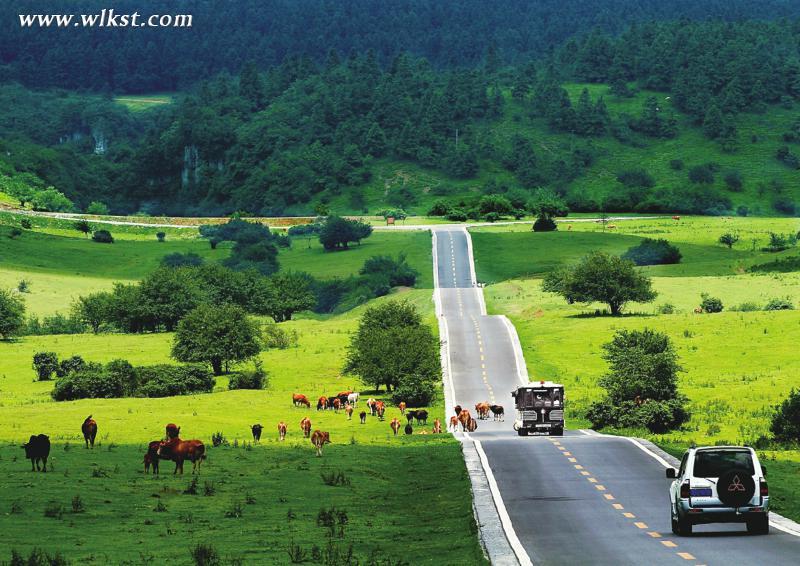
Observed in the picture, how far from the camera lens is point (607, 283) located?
11544 cm

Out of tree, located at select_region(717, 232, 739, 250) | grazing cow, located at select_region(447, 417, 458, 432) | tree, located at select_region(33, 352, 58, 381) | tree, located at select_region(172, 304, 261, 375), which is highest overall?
tree, located at select_region(717, 232, 739, 250)

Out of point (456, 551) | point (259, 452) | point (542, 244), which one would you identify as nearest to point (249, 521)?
point (456, 551)

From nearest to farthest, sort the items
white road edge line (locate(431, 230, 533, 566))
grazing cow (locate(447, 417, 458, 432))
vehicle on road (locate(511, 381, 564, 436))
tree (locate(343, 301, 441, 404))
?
white road edge line (locate(431, 230, 533, 566)) → vehicle on road (locate(511, 381, 564, 436)) → grazing cow (locate(447, 417, 458, 432)) → tree (locate(343, 301, 441, 404))

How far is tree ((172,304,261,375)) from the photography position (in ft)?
310

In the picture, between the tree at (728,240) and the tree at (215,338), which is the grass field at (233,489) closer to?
the tree at (215,338)

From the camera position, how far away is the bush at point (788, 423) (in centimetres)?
5678

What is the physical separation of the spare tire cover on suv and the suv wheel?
87cm

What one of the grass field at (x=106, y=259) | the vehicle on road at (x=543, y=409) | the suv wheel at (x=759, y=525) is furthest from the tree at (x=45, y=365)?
the suv wheel at (x=759, y=525)

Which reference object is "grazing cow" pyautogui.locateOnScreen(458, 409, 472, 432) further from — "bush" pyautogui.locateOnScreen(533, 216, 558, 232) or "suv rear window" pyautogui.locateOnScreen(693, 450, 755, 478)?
"bush" pyautogui.locateOnScreen(533, 216, 558, 232)

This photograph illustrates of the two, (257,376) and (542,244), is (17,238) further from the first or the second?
(257,376)

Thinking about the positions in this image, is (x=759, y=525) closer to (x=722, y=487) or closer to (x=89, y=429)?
(x=722, y=487)

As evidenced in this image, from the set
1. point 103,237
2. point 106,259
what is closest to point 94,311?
point 106,259

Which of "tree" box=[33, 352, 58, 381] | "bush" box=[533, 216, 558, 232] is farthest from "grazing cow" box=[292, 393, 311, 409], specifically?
"bush" box=[533, 216, 558, 232]

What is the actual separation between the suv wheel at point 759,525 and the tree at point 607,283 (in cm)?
8671
